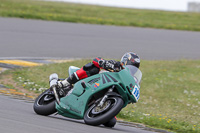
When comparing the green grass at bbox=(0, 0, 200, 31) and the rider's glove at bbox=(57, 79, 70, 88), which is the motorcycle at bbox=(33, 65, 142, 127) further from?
the green grass at bbox=(0, 0, 200, 31)

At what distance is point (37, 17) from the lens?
21078 millimetres

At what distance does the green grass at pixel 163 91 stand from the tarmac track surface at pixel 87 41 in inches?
64.7

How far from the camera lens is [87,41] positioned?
57.3 ft

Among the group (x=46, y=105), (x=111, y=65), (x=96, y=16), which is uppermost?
(x=111, y=65)

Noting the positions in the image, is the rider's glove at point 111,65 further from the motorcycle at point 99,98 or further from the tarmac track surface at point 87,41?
the tarmac track surface at point 87,41

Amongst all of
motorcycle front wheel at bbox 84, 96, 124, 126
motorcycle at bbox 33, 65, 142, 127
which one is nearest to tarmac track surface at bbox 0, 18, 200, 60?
motorcycle at bbox 33, 65, 142, 127

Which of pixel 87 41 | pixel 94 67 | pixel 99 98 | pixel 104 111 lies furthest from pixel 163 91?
pixel 87 41

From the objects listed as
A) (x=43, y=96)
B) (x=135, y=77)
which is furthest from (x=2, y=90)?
(x=135, y=77)

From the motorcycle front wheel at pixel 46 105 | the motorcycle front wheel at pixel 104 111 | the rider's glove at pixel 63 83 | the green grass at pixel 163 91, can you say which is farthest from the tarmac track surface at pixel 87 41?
the motorcycle front wheel at pixel 104 111

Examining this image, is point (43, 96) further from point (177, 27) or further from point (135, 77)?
point (177, 27)

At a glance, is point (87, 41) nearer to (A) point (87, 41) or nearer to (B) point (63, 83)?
(A) point (87, 41)

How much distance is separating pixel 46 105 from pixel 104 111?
1.25 meters

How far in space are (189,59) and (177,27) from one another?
7.49m

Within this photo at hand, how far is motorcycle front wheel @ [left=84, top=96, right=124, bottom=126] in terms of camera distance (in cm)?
570
